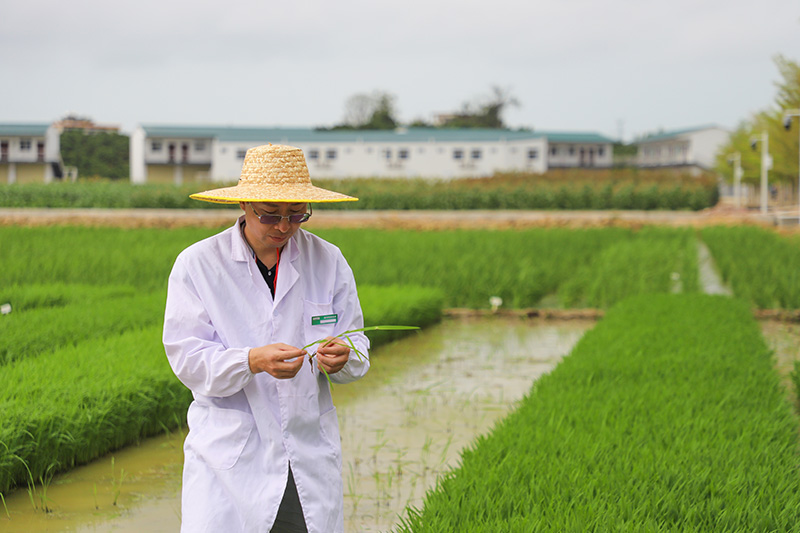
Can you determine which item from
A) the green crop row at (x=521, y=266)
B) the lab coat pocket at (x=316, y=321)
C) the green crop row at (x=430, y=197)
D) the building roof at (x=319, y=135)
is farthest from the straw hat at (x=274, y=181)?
the building roof at (x=319, y=135)

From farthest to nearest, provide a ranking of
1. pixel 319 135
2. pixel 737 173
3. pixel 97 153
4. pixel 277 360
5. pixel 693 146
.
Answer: pixel 693 146, pixel 97 153, pixel 319 135, pixel 737 173, pixel 277 360

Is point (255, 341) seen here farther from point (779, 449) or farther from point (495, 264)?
point (495, 264)

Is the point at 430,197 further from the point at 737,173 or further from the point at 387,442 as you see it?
the point at 387,442

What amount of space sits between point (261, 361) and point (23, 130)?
46265 millimetres

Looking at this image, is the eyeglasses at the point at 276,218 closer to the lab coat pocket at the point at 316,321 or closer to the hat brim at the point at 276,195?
the hat brim at the point at 276,195

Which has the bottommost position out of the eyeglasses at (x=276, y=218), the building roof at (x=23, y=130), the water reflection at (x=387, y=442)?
the water reflection at (x=387, y=442)

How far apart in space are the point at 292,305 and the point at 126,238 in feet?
37.8

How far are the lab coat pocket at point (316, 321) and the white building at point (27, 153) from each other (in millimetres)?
44279

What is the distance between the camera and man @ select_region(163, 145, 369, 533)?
76.5 inches

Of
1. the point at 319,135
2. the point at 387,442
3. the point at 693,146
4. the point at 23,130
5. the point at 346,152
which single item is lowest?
the point at 387,442

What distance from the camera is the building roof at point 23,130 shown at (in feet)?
140

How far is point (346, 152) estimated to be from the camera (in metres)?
45.0

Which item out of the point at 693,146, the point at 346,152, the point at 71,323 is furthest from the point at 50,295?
the point at 693,146

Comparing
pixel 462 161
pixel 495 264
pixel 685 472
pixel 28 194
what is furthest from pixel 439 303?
pixel 462 161
